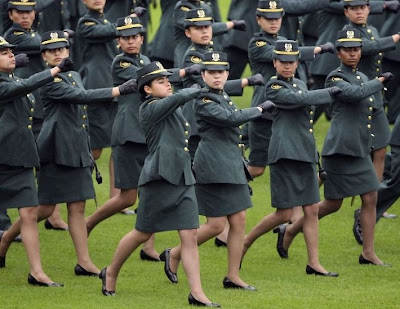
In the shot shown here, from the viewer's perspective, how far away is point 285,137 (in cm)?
1180

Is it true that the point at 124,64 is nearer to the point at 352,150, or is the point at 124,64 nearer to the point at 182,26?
the point at 182,26

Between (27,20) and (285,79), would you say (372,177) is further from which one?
(27,20)

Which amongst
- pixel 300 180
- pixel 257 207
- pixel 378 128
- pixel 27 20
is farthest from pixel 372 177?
pixel 27 20

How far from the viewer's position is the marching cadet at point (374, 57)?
44.2 ft

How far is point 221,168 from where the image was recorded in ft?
36.7

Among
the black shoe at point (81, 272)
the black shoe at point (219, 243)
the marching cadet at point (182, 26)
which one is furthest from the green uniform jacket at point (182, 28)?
the black shoe at point (81, 272)

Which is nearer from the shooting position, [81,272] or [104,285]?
[104,285]

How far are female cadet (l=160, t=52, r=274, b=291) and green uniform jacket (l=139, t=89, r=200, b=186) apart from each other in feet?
1.76

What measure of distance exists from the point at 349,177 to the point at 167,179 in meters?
2.24

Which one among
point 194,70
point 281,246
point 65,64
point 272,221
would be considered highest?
point 65,64

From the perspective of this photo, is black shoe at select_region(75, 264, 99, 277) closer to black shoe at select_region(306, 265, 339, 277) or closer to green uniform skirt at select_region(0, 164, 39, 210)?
green uniform skirt at select_region(0, 164, 39, 210)

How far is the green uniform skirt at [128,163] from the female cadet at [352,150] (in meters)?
1.48

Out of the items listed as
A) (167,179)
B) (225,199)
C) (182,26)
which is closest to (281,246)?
(225,199)

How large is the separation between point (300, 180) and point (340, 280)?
35.2 inches
